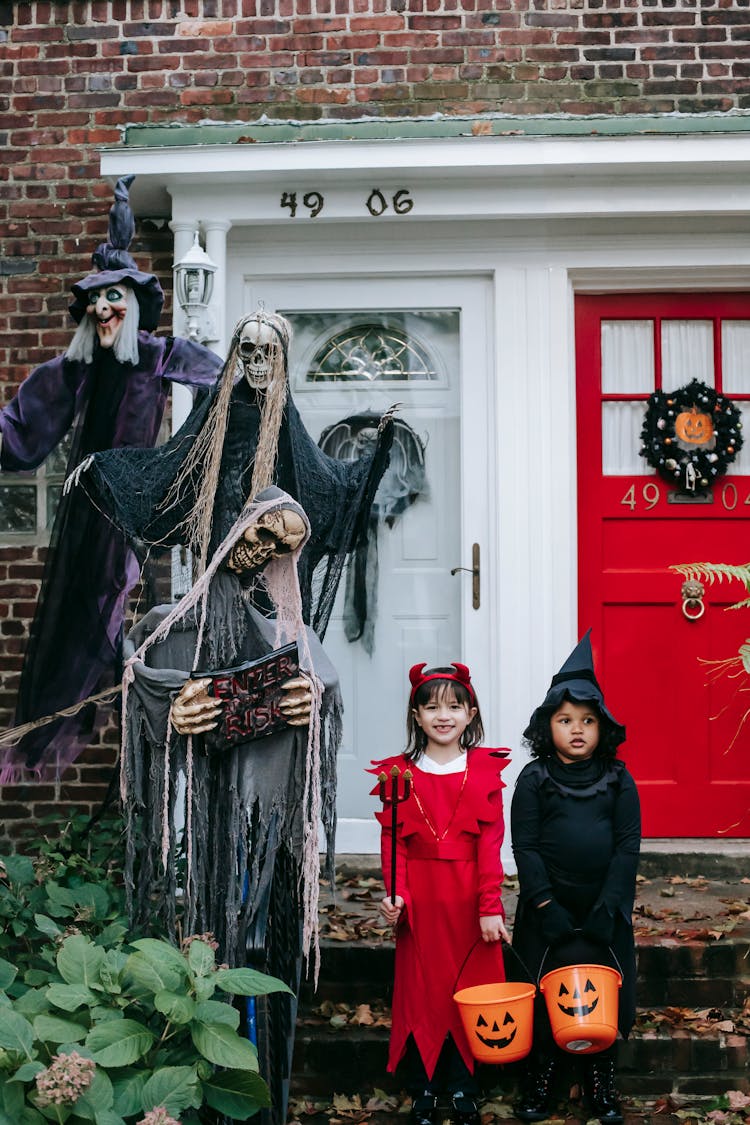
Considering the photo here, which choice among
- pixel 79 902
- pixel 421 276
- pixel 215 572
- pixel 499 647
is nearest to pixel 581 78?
A: pixel 421 276

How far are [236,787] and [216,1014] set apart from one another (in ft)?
1.99

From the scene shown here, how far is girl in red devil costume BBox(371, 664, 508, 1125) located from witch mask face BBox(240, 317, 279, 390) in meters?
0.97

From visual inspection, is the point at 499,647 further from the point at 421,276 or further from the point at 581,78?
the point at 581,78

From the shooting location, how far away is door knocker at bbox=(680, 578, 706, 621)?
5.29 m

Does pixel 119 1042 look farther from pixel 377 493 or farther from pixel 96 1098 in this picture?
pixel 377 493

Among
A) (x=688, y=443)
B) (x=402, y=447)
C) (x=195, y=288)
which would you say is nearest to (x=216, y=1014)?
(x=195, y=288)

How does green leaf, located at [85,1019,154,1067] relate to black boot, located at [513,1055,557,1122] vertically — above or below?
above

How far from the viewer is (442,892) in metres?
3.54

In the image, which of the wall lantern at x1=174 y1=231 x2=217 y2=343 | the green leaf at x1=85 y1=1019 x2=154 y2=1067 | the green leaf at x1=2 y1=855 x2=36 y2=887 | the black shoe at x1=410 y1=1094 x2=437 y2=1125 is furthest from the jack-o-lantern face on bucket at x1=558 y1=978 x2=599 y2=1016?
the wall lantern at x1=174 y1=231 x2=217 y2=343

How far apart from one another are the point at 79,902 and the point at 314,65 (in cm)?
355

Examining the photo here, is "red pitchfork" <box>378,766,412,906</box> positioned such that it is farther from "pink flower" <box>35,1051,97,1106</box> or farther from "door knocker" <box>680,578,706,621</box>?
"door knocker" <box>680,578,706,621</box>

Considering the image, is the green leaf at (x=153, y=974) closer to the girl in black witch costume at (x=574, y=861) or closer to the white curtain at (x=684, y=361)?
the girl in black witch costume at (x=574, y=861)

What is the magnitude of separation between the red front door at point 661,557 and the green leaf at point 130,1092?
116 inches

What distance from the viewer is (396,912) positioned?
344 centimetres
